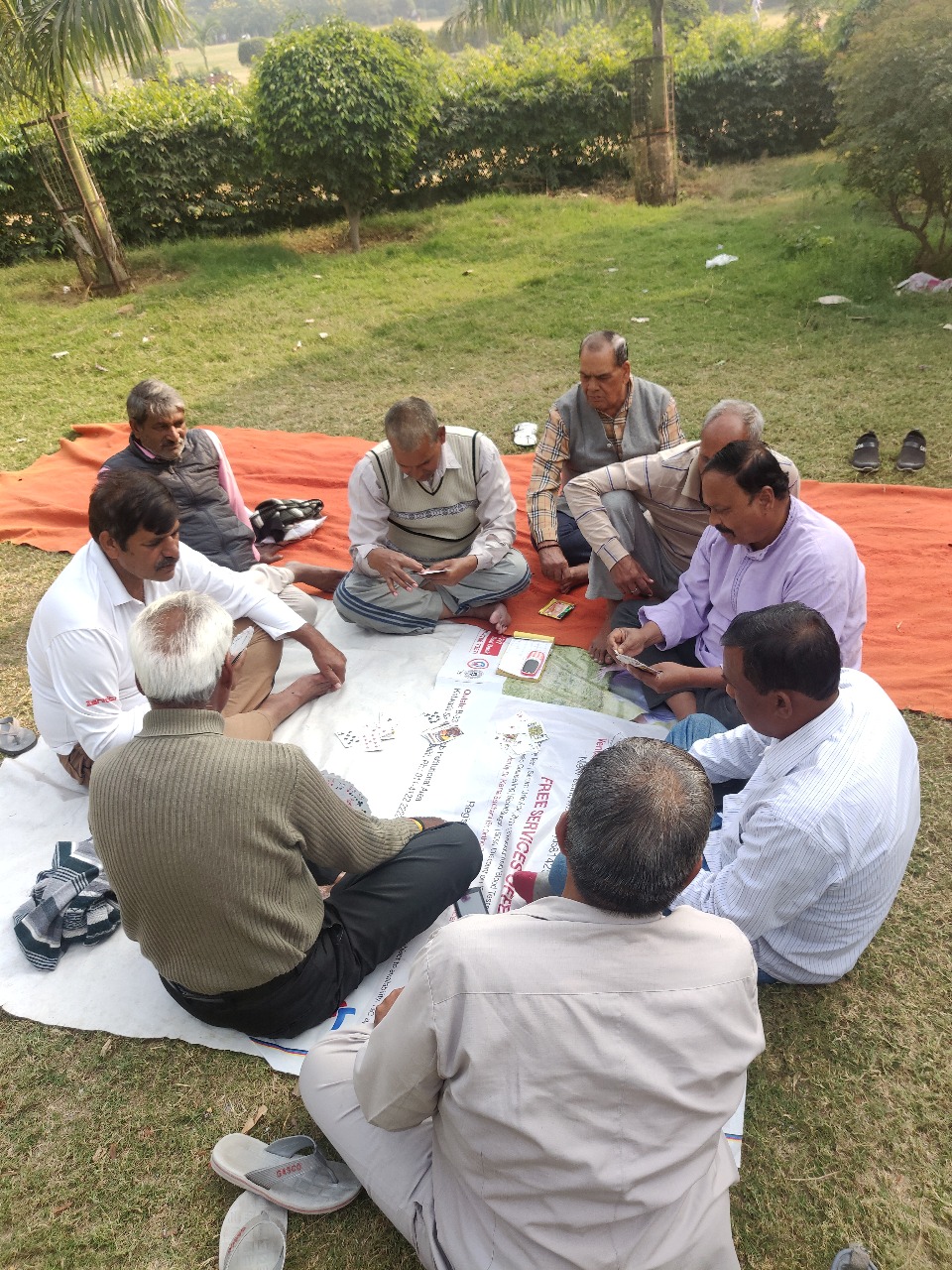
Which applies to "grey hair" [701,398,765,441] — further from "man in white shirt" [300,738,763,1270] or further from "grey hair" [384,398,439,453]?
"man in white shirt" [300,738,763,1270]

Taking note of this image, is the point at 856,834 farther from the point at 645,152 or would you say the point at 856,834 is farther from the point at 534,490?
the point at 645,152

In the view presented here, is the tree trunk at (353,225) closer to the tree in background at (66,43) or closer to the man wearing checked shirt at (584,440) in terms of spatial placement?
the tree in background at (66,43)

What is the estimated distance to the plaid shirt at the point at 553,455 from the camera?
481cm

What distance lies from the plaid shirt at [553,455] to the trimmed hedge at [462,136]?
9016 millimetres

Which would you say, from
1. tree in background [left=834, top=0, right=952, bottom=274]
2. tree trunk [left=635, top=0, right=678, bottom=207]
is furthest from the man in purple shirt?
tree trunk [left=635, top=0, right=678, bottom=207]

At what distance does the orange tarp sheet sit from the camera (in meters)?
4.31

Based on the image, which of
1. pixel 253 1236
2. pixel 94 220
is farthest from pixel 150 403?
pixel 94 220

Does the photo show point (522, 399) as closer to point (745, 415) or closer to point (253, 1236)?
point (745, 415)

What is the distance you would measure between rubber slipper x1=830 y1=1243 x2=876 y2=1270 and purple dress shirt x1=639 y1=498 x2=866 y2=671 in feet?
5.91

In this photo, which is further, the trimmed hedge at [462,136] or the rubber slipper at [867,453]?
the trimmed hedge at [462,136]

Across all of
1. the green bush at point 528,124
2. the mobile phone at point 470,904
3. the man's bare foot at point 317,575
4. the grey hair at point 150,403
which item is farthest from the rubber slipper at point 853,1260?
the green bush at point 528,124

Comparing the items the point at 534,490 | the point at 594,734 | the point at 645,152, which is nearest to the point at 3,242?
the point at 645,152

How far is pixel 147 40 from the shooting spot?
900 cm

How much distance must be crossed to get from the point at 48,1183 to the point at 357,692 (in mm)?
2333
